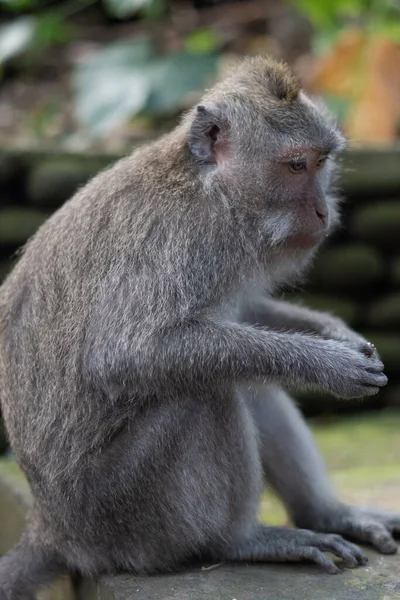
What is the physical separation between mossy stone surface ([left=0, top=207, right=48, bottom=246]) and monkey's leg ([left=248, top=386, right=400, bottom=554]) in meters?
3.13

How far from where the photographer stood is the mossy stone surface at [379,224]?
7.73 metres

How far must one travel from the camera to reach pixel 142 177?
14.0 feet

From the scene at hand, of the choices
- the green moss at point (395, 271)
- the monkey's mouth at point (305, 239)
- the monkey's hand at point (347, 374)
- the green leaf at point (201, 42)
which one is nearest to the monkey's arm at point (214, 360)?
the monkey's hand at point (347, 374)

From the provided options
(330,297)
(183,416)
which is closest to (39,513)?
(183,416)

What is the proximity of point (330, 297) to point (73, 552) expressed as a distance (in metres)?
4.19

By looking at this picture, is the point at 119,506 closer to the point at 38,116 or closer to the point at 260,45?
the point at 38,116

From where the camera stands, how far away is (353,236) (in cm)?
790

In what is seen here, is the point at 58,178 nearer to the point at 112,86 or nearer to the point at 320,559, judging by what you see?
the point at 112,86

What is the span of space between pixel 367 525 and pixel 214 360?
120 cm

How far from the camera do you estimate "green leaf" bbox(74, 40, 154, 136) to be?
25.6 feet

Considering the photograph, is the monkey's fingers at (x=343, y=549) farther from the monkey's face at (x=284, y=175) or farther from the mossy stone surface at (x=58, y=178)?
Answer: the mossy stone surface at (x=58, y=178)

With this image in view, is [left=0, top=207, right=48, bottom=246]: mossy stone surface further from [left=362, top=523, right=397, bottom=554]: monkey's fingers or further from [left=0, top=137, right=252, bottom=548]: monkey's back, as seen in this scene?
[left=362, top=523, right=397, bottom=554]: monkey's fingers

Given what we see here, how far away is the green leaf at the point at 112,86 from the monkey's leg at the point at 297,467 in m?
3.67

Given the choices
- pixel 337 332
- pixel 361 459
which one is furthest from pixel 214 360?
pixel 361 459
